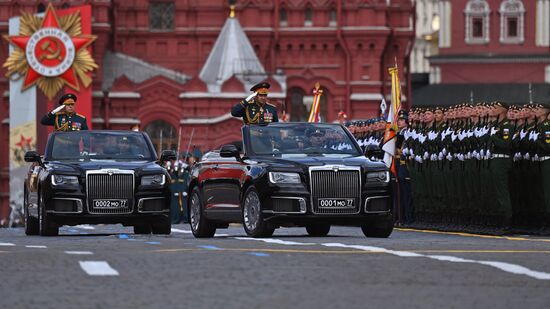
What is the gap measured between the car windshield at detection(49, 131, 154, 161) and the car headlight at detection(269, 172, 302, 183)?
3654 mm

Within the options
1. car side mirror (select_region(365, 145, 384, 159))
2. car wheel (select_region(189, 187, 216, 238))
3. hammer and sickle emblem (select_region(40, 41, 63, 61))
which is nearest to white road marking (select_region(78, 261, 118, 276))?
car side mirror (select_region(365, 145, 384, 159))

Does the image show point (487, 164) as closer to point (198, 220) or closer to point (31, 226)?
point (198, 220)

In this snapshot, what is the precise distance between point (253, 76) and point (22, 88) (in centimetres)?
981

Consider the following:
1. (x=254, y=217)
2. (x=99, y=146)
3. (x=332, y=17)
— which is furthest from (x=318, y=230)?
(x=332, y=17)

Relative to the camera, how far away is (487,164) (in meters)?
25.3

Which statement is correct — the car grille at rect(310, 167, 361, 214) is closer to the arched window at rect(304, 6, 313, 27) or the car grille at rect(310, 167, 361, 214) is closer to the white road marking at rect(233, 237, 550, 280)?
the white road marking at rect(233, 237, 550, 280)

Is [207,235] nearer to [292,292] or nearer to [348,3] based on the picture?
[292,292]

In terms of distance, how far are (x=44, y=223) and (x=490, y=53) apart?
8143cm

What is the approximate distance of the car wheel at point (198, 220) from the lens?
2414cm

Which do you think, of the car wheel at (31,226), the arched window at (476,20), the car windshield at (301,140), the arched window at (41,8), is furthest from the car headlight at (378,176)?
the arched window at (476,20)

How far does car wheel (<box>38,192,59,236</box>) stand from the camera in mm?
24578

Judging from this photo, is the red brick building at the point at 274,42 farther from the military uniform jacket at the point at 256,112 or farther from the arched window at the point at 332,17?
the military uniform jacket at the point at 256,112

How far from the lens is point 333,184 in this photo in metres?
22.3

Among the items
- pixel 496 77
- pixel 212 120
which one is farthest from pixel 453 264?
pixel 496 77
